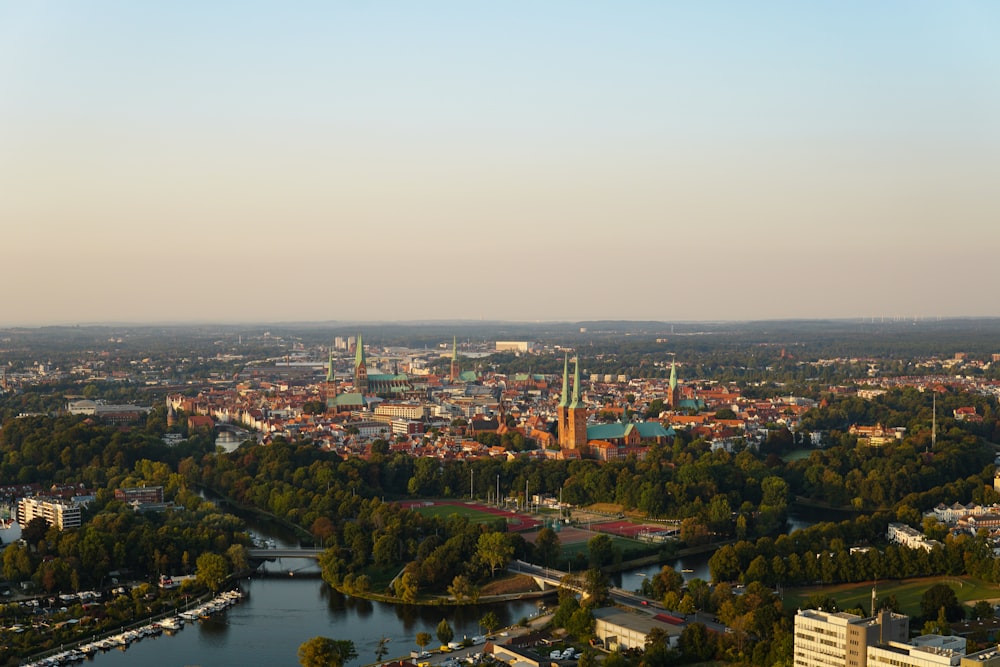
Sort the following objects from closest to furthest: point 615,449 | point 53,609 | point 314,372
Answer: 1. point 53,609
2. point 615,449
3. point 314,372

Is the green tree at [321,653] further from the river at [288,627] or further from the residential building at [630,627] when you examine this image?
the residential building at [630,627]

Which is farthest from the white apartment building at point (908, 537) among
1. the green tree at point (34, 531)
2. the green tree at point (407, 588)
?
the green tree at point (34, 531)

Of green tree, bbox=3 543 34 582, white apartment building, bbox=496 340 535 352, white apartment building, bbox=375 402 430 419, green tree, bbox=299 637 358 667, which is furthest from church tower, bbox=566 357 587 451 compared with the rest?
white apartment building, bbox=496 340 535 352

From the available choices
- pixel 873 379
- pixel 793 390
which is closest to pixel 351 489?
pixel 793 390

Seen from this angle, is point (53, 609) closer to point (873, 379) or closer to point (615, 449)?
point (615, 449)

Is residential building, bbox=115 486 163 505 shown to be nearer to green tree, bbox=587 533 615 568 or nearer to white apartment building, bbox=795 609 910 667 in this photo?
green tree, bbox=587 533 615 568

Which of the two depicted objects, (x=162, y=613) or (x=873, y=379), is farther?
(x=873, y=379)

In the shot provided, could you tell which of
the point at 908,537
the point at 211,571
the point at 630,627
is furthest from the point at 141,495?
the point at 908,537
